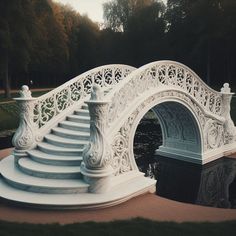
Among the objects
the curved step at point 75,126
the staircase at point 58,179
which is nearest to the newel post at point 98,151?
the staircase at point 58,179

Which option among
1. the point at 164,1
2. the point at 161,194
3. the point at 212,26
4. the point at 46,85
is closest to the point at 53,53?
the point at 46,85

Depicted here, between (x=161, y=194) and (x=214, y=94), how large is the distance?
4700 millimetres

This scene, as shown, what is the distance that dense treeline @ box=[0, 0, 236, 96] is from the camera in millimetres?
27703

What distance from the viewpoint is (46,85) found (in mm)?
44000

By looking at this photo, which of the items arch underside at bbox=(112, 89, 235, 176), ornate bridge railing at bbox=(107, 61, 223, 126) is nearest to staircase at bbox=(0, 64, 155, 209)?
ornate bridge railing at bbox=(107, 61, 223, 126)

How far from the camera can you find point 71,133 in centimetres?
892

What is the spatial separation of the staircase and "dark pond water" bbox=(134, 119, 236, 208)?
1.00 m

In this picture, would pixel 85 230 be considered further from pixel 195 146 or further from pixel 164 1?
pixel 164 1

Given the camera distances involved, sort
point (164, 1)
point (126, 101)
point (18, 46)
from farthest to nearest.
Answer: point (164, 1) → point (18, 46) → point (126, 101)

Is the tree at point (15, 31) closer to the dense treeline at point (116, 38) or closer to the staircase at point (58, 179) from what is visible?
the dense treeline at point (116, 38)

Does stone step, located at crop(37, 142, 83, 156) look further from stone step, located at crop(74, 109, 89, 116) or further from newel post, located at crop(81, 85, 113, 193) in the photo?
stone step, located at crop(74, 109, 89, 116)

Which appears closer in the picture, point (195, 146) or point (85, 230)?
point (85, 230)

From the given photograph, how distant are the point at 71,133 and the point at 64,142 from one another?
520 millimetres

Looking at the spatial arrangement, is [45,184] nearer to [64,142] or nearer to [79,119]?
[64,142]
